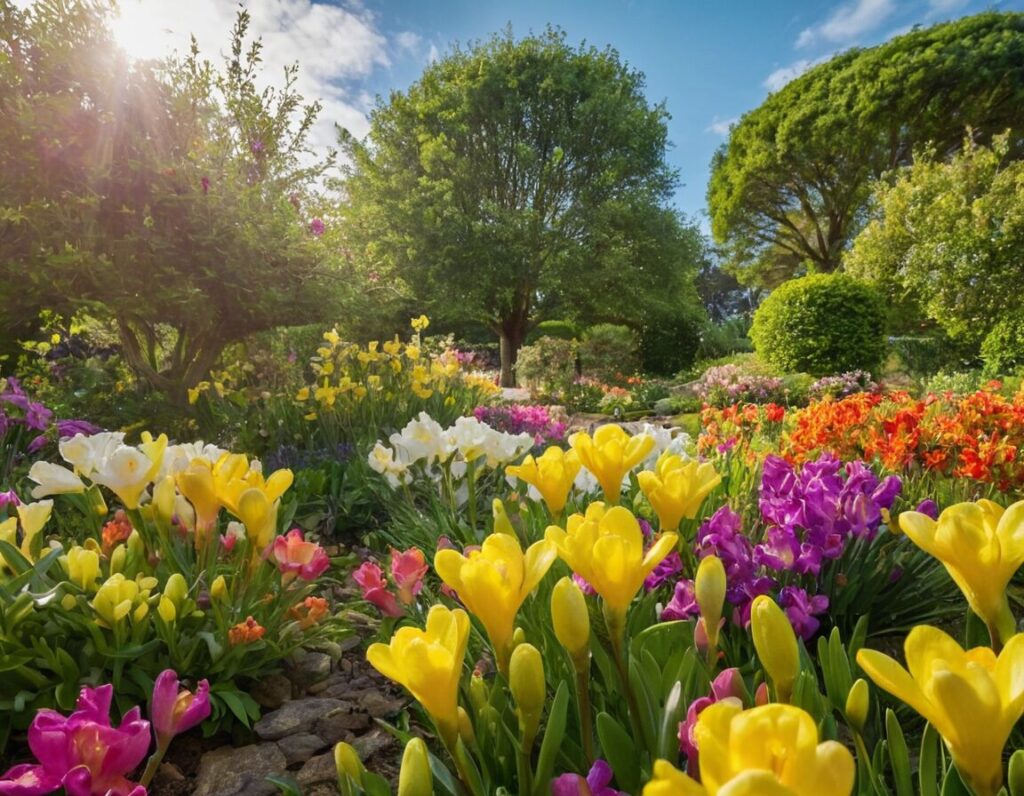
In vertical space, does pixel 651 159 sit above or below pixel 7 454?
above

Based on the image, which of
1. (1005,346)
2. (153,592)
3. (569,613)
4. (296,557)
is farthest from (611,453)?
(1005,346)

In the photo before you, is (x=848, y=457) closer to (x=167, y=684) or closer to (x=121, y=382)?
(x=167, y=684)

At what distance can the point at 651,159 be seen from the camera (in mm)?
15492

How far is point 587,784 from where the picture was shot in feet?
2.40

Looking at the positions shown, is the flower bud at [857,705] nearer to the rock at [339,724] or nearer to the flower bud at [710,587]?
the flower bud at [710,587]

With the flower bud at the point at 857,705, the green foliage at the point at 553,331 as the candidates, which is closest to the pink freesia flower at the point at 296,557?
the flower bud at the point at 857,705

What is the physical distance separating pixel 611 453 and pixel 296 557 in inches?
33.9

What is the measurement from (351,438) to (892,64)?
22.4 metres

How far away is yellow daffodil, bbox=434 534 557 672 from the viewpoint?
0.77 metres

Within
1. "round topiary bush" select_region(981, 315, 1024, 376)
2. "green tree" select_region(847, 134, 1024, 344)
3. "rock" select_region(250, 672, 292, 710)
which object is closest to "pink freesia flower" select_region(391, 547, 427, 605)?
"rock" select_region(250, 672, 292, 710)

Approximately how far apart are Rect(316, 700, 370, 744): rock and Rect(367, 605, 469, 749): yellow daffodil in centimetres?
90

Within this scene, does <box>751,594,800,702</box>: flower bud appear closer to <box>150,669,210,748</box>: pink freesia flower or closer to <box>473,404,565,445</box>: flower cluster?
<box>150,669,210,748</box>: pink freesia flower

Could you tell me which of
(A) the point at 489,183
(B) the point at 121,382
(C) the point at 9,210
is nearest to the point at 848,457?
(C) the point at 9,210

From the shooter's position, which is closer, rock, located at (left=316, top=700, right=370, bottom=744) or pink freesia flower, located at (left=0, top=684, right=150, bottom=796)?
pink freesia flower, located at (left=0, top=684, right=150, bottom=796)
